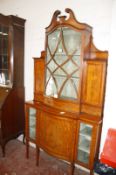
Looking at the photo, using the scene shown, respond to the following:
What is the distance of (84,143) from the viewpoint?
1862 millimetres

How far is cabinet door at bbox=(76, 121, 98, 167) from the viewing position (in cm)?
173

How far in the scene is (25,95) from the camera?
9.13ft

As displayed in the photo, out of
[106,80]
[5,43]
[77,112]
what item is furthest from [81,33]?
[5,43]

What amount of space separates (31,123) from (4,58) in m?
1.18

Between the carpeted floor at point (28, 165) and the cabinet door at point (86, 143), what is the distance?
47cm

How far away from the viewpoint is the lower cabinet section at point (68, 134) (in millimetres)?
1771

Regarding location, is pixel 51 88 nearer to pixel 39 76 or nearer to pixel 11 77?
pixel 39 76

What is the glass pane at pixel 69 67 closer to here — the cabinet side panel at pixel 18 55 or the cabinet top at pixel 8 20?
the cabinet side panel at pixel 18 55

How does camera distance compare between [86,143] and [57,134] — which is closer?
[86,143]

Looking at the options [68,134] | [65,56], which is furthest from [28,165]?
[65,56]

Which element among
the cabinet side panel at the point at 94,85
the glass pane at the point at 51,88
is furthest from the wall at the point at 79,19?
the glass pane at the point at 51,88

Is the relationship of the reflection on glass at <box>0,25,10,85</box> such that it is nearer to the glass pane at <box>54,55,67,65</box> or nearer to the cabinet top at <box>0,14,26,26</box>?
the cabinet top at <box>0,14,26,26</box>

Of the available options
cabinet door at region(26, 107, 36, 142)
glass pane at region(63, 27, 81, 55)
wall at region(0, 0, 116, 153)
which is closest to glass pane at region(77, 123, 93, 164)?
wall at region(0, 0, 116, 153)

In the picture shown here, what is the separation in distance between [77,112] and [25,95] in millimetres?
1230
